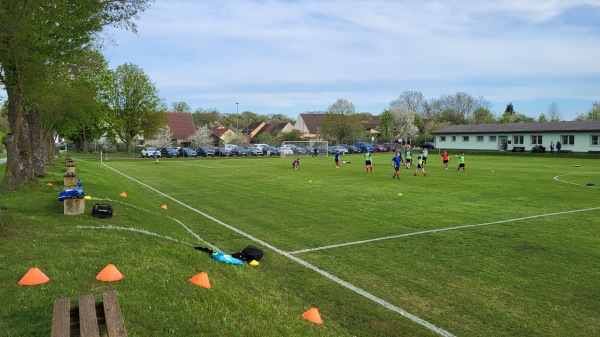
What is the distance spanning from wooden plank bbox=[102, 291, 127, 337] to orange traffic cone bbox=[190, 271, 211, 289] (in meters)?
1.73

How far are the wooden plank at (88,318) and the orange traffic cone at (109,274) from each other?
4.57 feet

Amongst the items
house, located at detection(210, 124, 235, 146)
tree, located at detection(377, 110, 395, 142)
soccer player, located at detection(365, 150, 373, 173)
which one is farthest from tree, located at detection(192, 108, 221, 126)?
soccer player, located at detection(365, 150, 373, 173)

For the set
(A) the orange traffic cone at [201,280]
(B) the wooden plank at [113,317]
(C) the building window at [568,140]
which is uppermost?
(C) the building window at [568,140]

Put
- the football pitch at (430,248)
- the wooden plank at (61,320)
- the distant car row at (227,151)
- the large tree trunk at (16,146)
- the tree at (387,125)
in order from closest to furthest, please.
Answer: the wooden plank at (61,320) < the football pitch at (430,248) < the large tree trunk at (16,146) < the distant car row at (227,151) < the tree at (387,125)

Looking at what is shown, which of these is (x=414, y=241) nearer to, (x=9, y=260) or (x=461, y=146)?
(x=9, y=260)

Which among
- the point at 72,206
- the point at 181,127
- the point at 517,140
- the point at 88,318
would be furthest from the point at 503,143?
the point at 88,318

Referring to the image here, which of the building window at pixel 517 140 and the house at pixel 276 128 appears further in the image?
the house at pixel 276 128

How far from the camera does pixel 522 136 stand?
63344mm

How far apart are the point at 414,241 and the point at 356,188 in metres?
10.7

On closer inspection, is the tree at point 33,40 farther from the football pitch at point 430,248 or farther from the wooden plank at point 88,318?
the wooden plank at point 88,318

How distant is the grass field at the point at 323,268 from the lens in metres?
5.29

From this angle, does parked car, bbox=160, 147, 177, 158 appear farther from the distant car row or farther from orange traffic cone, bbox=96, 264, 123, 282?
orange traffic cone, bbox=96, 264, 123, 282

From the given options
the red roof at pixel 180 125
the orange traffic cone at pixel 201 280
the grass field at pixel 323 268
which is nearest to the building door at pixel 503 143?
the grass field at pixel 323 268

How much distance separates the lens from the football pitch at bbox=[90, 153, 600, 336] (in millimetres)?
6191
